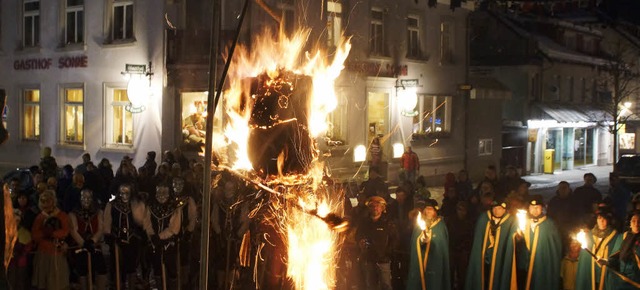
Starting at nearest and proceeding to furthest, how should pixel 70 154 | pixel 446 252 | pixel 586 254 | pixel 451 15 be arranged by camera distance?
pixel 586 254, pixel 446 252, pixel 70 154, pixel 451 15

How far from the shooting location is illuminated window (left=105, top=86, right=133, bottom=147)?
22.7m

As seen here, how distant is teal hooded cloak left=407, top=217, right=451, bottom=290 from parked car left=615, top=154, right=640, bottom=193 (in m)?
16.3

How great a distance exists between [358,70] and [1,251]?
770 inches

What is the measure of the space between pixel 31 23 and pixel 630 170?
66.7 ft

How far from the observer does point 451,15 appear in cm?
2883

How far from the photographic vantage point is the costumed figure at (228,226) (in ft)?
37.4

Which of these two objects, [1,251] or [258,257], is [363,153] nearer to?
[258,257]

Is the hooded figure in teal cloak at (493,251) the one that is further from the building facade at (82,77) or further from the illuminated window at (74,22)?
the illuminated window at (74,22)

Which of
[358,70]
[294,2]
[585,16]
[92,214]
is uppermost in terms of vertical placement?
[585,16]

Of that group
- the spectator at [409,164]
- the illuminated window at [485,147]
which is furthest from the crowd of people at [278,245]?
the illuminated window at [485,147]

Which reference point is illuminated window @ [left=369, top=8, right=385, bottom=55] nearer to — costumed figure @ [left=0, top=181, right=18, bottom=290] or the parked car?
the parked car

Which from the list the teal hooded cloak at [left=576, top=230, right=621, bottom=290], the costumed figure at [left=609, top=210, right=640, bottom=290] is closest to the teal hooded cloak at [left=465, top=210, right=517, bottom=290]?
the teal hooded cloak at [left=576, top=230, right=621, bottom=290]

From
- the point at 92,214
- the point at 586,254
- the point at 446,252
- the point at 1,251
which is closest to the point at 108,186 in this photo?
the point at 92,214

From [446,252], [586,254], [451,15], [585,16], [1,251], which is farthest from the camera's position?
[585,16]
